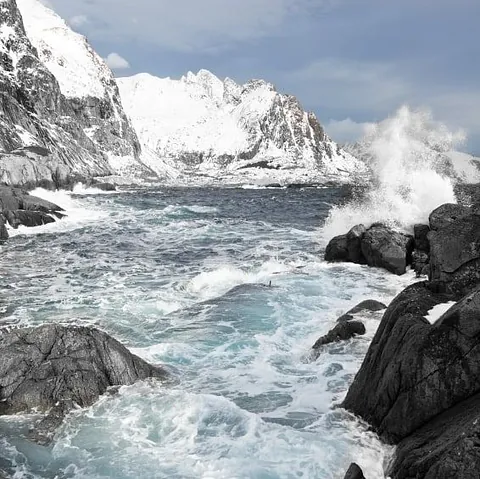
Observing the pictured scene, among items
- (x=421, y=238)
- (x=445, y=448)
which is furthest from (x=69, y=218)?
(x=445, y=448)

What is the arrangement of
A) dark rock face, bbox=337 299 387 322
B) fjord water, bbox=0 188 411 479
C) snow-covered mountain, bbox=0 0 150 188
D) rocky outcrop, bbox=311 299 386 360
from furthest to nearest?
snow-covered mountain, bbox=0 0 150 188 < dark rock face, bbox=337 299 387 322 < rocky outcrop, bbox=311 299 386 360 < fjord water, bbox=0 188 411 479

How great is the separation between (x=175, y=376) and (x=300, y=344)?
4.15m

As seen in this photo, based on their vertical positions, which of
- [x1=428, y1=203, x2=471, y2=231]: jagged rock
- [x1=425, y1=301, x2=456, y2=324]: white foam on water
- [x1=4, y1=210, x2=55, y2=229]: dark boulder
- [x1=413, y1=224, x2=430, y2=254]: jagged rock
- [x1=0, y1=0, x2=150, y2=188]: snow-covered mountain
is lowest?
[x1=4, y1=210, x2=55, y2=229]: dark boulder

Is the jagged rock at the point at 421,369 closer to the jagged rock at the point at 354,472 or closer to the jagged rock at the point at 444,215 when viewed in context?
the jagged rock at the point at 354,472

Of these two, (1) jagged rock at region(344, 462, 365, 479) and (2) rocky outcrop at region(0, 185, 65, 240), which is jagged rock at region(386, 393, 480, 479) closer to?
(1) jagged rock at region(344, 462, 365, 479)

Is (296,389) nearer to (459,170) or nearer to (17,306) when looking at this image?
(17,306)

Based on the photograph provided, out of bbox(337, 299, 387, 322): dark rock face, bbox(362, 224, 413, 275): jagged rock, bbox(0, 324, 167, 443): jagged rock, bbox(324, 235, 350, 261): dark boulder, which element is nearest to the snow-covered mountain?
bbox(324, 235, 350, 261): dark boulder

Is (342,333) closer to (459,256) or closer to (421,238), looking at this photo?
(459,256)

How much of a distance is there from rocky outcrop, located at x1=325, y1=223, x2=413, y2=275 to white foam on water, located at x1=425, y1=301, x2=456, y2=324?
14031 mm

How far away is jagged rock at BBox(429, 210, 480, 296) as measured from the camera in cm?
1128

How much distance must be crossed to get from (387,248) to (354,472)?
18.1 metres

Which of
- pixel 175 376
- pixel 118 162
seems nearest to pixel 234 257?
pixel 175 376

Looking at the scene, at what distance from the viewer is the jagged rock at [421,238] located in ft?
83.7

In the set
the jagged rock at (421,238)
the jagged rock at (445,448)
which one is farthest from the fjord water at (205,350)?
the jagged rock at (421,238)
